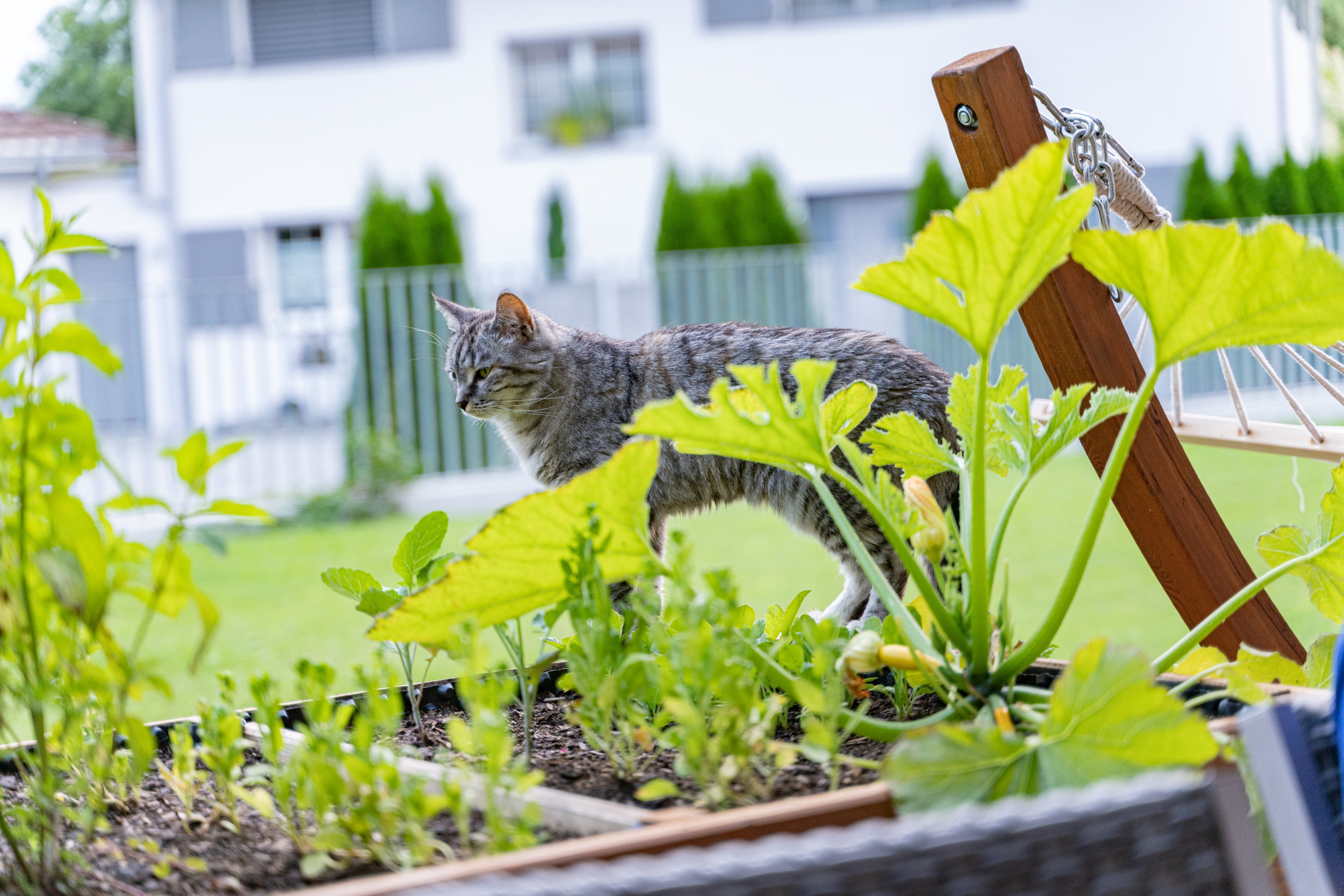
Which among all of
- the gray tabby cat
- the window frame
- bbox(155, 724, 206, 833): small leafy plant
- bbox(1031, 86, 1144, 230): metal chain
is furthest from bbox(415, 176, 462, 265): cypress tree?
bbox(155, 724, 206, 833): small leafy plant

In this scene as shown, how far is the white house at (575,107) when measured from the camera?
30.2ft

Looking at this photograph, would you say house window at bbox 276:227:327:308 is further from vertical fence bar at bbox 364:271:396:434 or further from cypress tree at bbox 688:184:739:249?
cypress tree at bbox 688:184:739:249

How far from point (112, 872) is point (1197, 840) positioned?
0.53 m

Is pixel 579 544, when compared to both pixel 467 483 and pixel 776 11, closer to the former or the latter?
pixel 467 483

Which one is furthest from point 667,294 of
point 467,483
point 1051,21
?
point 1051,21

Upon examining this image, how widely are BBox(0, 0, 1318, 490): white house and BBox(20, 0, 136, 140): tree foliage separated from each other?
9824 millimetres

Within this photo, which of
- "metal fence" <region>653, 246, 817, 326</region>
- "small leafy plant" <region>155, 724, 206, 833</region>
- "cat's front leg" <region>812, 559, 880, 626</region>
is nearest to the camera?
"small leafy plant" <region>155, 724, 206, 833</region>

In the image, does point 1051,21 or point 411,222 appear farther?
point 1051,21

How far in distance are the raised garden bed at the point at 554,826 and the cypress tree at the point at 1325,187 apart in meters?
9.48

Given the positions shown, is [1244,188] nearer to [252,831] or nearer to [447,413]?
[447,413]

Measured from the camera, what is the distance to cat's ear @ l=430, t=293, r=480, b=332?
90.0 inches

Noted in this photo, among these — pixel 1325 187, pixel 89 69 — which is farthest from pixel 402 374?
pixel 89 69

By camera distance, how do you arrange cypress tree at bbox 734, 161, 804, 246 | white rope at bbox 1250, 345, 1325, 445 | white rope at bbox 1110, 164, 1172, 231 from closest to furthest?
white rope at bbox 1110, 164, 1172, 231 → white rope at bbox 1250, 345, 1325, 445 → cypress tree at bbox 734, 161, 804, 246

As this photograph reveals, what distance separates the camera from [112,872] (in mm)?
594
